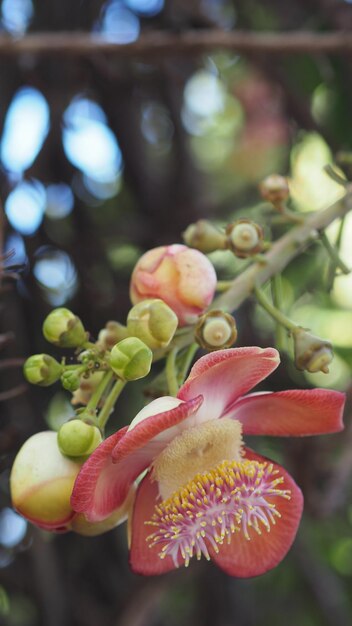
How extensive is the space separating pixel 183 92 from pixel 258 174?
14.0 inches

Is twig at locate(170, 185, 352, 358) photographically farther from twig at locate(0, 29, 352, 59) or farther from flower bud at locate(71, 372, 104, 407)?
twig at locate(0, 29, 352, 59)

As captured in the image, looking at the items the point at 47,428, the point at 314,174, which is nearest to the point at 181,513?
the point at 47,428

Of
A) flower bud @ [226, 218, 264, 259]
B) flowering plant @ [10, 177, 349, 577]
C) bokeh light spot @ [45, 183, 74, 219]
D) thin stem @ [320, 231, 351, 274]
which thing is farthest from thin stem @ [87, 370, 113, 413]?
bokeh light spot @ [45, 183, 74, 219]

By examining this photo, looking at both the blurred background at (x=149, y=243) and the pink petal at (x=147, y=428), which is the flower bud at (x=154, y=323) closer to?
the pink petal at (x=147, y=428)

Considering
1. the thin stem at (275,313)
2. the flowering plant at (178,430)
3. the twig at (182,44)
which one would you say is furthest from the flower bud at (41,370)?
the twig at (182,44)

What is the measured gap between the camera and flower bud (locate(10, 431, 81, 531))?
2.38 ft

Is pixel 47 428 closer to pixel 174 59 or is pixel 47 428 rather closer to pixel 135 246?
pixel 135 246

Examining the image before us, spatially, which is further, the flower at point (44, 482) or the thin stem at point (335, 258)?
the thin stem at point (335, 258)

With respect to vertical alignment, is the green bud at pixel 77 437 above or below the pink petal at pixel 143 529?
above

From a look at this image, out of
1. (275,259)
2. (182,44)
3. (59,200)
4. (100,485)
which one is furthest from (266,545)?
(59,200)

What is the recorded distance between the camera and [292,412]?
2.64 feet

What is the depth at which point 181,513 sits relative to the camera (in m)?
0.76

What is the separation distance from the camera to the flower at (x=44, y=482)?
72 cm

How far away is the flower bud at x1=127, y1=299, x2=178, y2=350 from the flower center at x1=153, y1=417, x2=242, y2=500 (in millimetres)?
90
